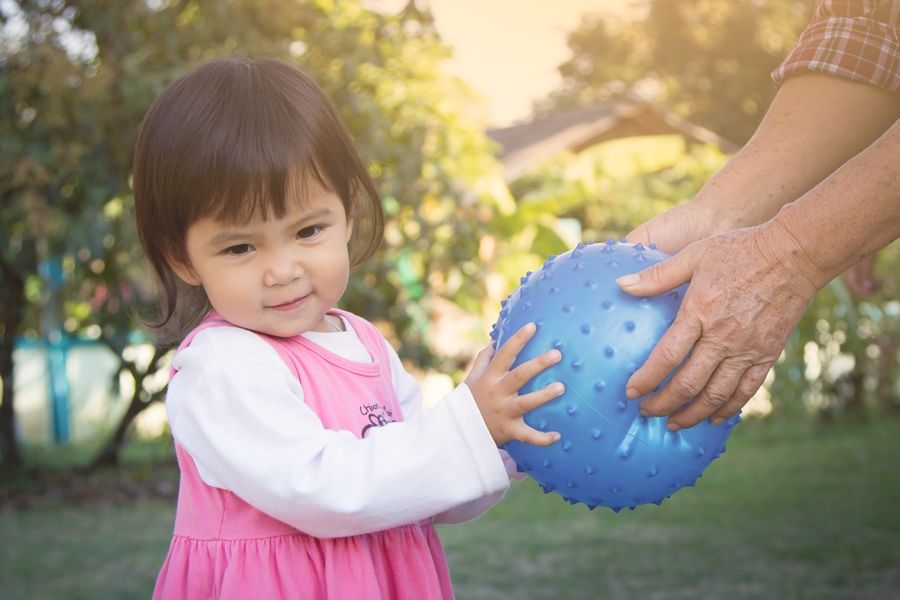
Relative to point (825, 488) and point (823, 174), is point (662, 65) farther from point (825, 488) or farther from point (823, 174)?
point (823, 174)

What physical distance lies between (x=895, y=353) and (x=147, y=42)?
657 cm

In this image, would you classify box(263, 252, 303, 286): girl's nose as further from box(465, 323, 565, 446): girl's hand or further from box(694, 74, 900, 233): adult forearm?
box(694, 74, 900, 233): adult forearm

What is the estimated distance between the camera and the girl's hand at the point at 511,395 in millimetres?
1737

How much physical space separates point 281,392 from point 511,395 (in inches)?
15.0

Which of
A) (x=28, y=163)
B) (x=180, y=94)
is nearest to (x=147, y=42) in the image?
(x=28, y=163)

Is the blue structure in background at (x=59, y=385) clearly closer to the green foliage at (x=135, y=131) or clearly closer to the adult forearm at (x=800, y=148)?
the green foliage at (x=135, y=131)

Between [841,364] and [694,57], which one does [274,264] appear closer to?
[841,364]

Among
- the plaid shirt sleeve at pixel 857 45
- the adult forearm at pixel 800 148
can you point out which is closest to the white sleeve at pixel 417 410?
the adult forearm at pixel 800 148

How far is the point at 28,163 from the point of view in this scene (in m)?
5.43

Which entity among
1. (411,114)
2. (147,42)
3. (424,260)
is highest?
(147,42)

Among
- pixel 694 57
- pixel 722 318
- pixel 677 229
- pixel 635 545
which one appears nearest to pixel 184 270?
pixel 722 318

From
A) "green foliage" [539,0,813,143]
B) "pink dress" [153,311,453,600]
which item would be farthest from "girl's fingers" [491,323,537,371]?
"green foliage" [539,0,813,143]

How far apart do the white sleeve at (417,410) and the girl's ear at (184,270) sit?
0.44m

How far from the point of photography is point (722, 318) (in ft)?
5.99
